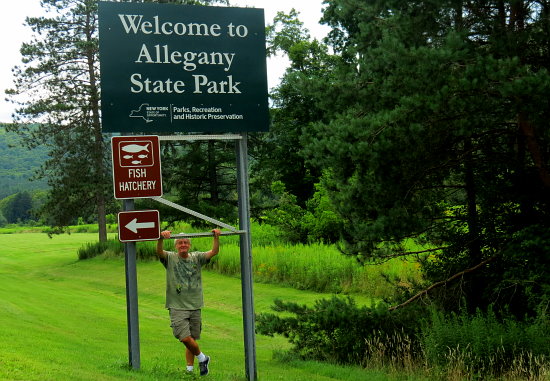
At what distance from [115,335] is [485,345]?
7.92 meters

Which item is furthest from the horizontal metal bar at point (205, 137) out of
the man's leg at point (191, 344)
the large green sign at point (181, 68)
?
the man's leg at point (191, 344)

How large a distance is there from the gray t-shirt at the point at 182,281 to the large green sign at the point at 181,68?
5.54 ft

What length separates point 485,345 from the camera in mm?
10664

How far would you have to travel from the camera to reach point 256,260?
27.0m

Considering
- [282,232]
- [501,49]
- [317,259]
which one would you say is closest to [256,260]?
[317,259]

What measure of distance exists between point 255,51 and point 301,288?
15.2m

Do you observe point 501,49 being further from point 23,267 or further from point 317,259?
point 23,267

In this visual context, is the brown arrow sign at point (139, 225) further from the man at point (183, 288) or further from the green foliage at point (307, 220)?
the green foliage at point (307, 220)

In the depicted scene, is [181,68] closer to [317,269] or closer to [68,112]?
[317,269]

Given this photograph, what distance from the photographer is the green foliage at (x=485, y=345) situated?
34.1 feet

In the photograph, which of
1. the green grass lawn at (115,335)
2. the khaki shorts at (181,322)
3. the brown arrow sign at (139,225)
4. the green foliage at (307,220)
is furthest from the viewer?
the green foliage at (307,220)

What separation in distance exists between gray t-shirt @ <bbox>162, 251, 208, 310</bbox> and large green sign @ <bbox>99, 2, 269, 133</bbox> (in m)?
1.69

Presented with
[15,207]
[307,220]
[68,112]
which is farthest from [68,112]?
[15,207]

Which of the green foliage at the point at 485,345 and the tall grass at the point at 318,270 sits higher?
the green foliage at the point at 485,345
